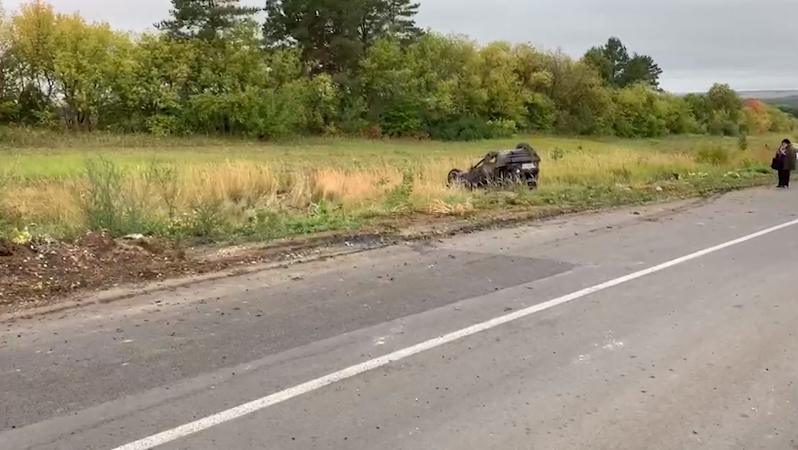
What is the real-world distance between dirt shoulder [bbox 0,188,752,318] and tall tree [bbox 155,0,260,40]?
49608 mm

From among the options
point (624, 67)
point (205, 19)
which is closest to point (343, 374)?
point (205, 19)

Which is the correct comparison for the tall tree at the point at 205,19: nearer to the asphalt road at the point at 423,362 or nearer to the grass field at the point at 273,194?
the grass field at the point at 273,194

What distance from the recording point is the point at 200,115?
55.0m

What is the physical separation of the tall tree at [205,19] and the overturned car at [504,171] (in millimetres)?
42293

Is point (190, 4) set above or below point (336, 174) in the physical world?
above

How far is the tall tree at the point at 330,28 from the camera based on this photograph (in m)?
59.7

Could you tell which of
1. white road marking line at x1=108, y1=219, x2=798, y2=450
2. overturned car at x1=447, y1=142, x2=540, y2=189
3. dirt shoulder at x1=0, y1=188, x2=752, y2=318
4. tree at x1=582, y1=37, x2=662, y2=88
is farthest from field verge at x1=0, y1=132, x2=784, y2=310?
tree at x1=582, y1=37, x2=662, y2=88

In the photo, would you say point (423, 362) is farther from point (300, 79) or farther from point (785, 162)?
point (300, 79)

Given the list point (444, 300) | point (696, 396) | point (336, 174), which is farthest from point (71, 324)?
point (336, 174)

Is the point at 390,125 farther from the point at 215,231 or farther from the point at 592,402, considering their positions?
the point at 592,402

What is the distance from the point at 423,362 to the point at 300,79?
57144mm

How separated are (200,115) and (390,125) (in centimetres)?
1698

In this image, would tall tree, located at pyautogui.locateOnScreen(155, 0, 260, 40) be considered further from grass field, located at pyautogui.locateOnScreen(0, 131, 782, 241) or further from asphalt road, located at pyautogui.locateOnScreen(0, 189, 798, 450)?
asphalt road, located at pyautogui.locateOnScreen(0, 189, 798, 450)

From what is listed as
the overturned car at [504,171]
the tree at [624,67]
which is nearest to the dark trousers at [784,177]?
the overturned car at [504,171]
